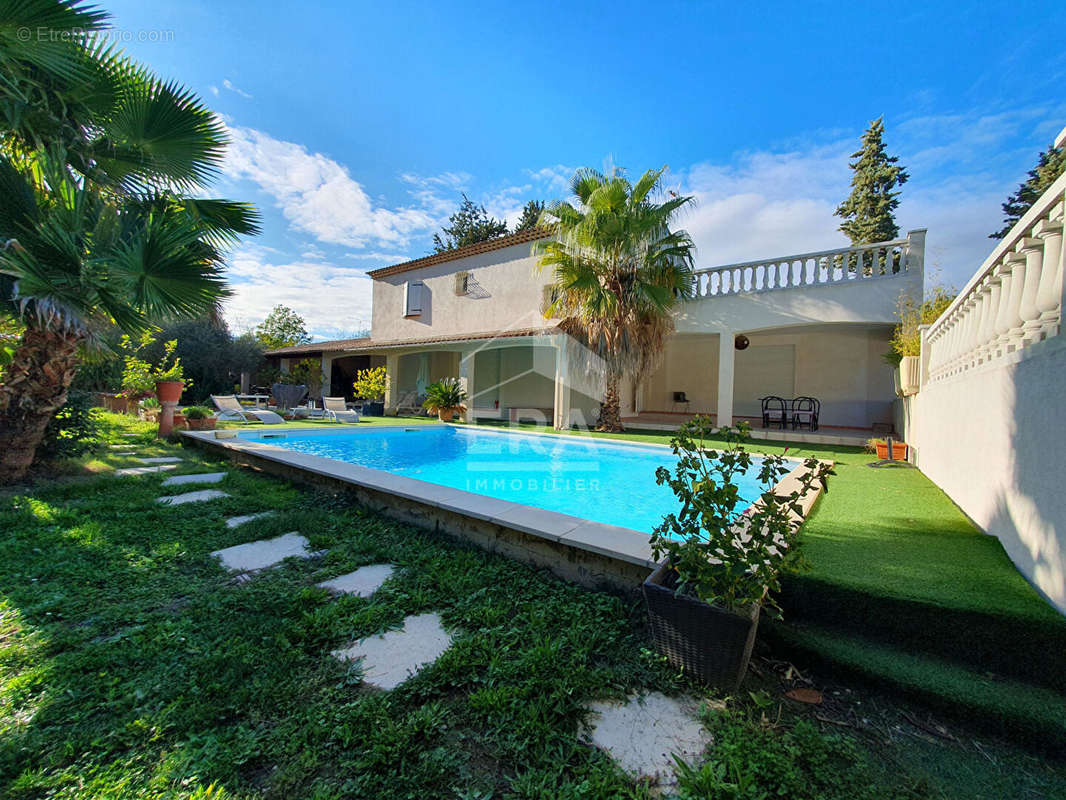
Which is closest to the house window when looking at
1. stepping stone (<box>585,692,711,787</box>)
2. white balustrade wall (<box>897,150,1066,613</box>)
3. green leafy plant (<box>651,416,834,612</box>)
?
white balustrade wall (<box>897,150,1066,613</box>)

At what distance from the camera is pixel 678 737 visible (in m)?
1.89

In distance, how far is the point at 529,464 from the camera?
9773 millimetres

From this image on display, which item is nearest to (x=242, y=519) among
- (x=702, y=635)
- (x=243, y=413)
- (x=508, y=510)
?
(x=508, y=510)

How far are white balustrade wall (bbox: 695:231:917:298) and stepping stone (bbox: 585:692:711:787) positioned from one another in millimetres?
11910

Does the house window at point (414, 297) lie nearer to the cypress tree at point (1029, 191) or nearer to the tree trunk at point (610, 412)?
the tree trunk at point (610, 412)

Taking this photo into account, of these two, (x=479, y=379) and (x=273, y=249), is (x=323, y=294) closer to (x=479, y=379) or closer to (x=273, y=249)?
Answer: (x=273, y=249)

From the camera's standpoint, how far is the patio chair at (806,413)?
11930 mm

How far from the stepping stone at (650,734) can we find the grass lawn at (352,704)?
0.07 metres

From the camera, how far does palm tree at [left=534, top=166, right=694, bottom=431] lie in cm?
1155

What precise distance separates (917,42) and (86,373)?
1010 inches

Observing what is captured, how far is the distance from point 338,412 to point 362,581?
12732 millimetres

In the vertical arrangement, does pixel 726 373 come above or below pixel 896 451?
above

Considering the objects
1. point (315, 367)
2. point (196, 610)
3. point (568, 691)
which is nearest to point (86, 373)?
point (315, 367)

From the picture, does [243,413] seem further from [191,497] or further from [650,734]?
[650,734]
